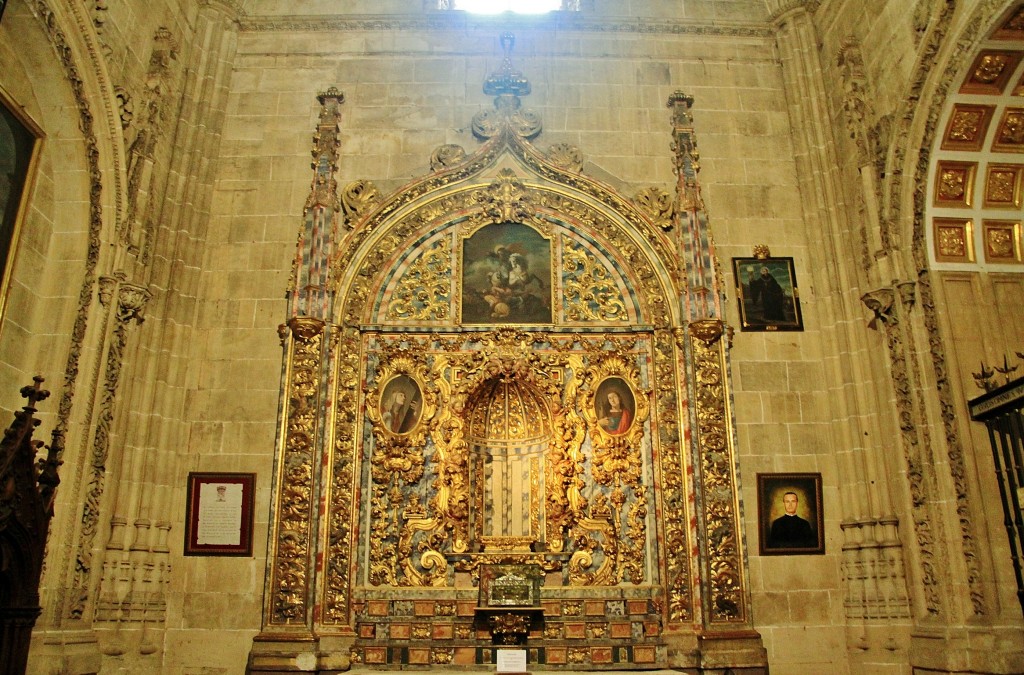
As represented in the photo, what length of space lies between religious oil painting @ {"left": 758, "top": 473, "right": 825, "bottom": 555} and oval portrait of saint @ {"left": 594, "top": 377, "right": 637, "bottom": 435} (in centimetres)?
180

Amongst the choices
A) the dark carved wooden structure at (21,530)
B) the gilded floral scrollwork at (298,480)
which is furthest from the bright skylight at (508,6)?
the dark carved wooden structure at (21,530)

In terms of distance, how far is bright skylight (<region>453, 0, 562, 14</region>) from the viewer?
13.5 meters

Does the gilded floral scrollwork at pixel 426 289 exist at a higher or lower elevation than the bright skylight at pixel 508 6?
lower

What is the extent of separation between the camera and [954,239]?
10062 millimetres

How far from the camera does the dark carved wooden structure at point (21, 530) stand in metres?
7.02

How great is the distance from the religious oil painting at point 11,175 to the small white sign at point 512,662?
614 cm

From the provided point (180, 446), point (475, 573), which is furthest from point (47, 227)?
point (475, 573)

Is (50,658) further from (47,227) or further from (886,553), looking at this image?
(886,553)

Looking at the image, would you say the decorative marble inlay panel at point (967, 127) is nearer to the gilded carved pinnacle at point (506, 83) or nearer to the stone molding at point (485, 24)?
the stone molding at point (485, 24)

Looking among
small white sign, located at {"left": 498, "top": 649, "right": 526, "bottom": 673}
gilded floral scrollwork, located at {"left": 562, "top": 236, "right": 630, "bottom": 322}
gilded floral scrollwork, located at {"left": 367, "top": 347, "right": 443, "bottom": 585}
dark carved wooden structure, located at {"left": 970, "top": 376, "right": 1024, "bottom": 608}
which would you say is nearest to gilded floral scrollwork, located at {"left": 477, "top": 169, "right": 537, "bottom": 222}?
gilded floral scrollwork, located at {"left": 562, "top": 236, "right": 630, "bottom": 322}

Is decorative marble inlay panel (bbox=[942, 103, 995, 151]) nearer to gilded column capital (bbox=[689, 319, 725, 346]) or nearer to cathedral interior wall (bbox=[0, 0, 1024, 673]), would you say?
cathedral interior wall (bbox=[0, 0, 1024, 673])

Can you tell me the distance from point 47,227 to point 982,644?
36.2ft

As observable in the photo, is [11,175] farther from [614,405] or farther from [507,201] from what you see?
[614,405]

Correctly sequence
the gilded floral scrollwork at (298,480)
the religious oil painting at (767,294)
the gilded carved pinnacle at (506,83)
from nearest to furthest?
the gilded floral scrollwork at (298,480) → the religious oil painting at (767,294) → the gilded carved pinnacle at (506,83)
